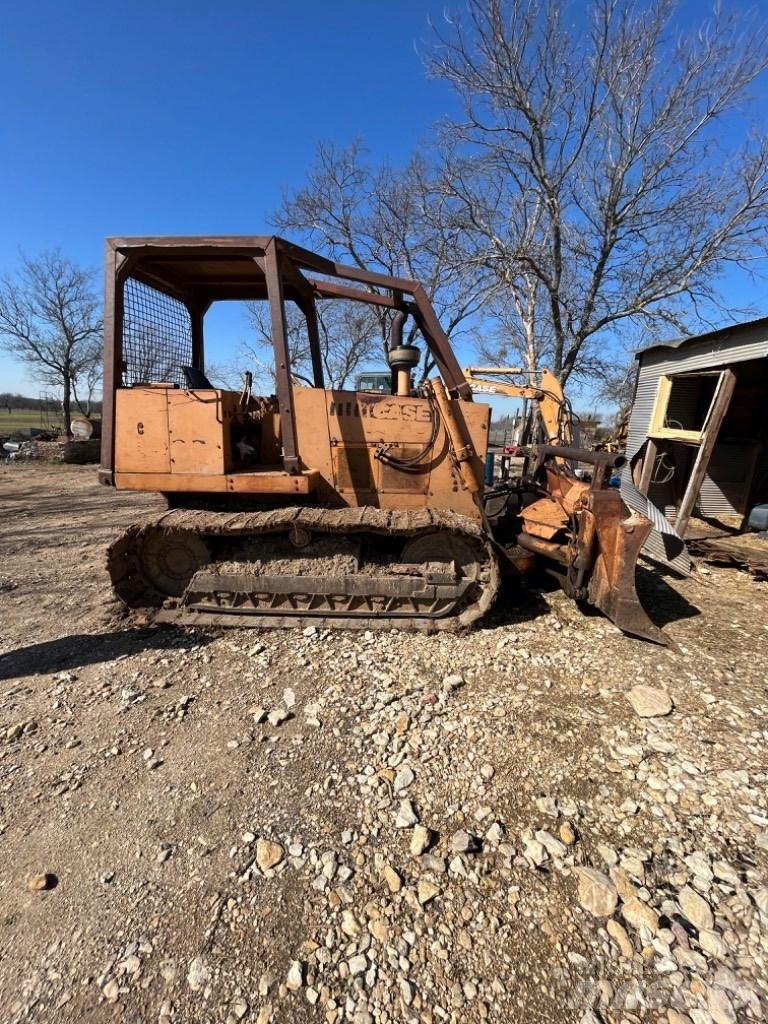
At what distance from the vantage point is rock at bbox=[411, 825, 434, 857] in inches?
83.9

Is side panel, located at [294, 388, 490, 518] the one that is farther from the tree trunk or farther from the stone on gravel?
the tree trunk

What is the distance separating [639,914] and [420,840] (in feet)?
2.96

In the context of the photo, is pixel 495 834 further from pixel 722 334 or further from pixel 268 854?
pixel 722 334

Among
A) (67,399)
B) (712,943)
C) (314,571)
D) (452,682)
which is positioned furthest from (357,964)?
(67,399)

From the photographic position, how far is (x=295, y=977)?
5.39ft

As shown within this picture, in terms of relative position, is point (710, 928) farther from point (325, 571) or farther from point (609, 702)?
point (325, 571)

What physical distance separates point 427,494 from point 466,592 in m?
0.97

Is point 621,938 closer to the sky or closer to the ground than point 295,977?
closer to the sky

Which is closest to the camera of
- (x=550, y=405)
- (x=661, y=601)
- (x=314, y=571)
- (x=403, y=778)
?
(x=403, y=778)

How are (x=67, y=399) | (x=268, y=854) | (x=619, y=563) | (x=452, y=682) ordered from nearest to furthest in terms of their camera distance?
1. (x=268, y=854)
2. (x=452, y=682)
3. (x=619, y=563)
4. (x=67, y=399)

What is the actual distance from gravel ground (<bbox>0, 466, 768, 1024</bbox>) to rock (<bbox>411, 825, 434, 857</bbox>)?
0.03 ft

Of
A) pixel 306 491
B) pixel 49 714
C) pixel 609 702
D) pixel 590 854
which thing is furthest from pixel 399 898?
pixel 306 491

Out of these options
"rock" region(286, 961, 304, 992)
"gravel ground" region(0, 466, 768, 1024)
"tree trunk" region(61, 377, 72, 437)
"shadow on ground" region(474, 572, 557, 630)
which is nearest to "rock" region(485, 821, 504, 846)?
"gravel ground" region(0, 466, 768, 1024)

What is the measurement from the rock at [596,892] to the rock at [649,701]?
1344 millimetres
